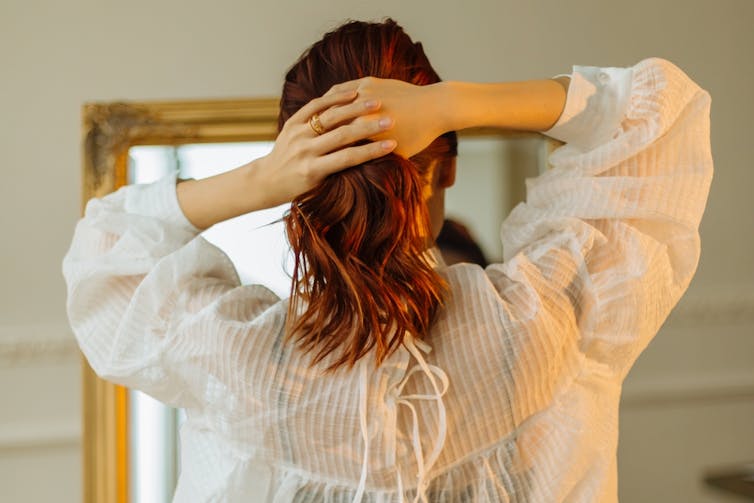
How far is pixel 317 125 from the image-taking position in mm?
660

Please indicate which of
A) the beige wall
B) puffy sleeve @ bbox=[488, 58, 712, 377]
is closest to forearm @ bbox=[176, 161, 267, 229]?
puffy sleeve @ bbox=[488, 58, 712, 377]

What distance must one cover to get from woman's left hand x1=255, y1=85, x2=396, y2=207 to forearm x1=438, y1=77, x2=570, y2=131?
0.07m

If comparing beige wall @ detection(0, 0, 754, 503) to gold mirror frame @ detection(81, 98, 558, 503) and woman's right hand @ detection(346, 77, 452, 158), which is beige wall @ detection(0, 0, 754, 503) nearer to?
gold mirror frame @ detection(81, 98, 558, 503)

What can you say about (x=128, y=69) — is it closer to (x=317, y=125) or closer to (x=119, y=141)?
(x=119, y=141)

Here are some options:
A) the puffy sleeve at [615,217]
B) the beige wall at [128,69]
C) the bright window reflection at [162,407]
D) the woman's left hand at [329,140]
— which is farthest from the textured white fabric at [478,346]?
the beige wall at [128,69]

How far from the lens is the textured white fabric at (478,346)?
0.67 meters

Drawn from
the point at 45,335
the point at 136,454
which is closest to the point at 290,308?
the point at 136,454

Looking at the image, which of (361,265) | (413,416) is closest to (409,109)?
(361,265)

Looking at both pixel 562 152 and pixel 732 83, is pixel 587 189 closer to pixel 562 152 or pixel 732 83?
pixel 562 152

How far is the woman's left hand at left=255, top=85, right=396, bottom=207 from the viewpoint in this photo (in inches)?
25.1

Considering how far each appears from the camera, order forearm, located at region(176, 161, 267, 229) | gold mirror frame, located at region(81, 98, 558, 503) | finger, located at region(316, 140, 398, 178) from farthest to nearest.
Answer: gold mirror frame, located at region(81, 98, 558, 503)
forearm, located at region(176, 161, 267, 229)
finger, located at region(316, 140, 398, 178)

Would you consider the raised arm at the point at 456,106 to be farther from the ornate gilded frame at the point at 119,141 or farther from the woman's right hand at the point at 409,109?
the ornate gilded frame at the point at 119,141

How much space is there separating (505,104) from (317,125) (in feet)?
0.58

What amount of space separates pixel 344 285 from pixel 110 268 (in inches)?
9.9
